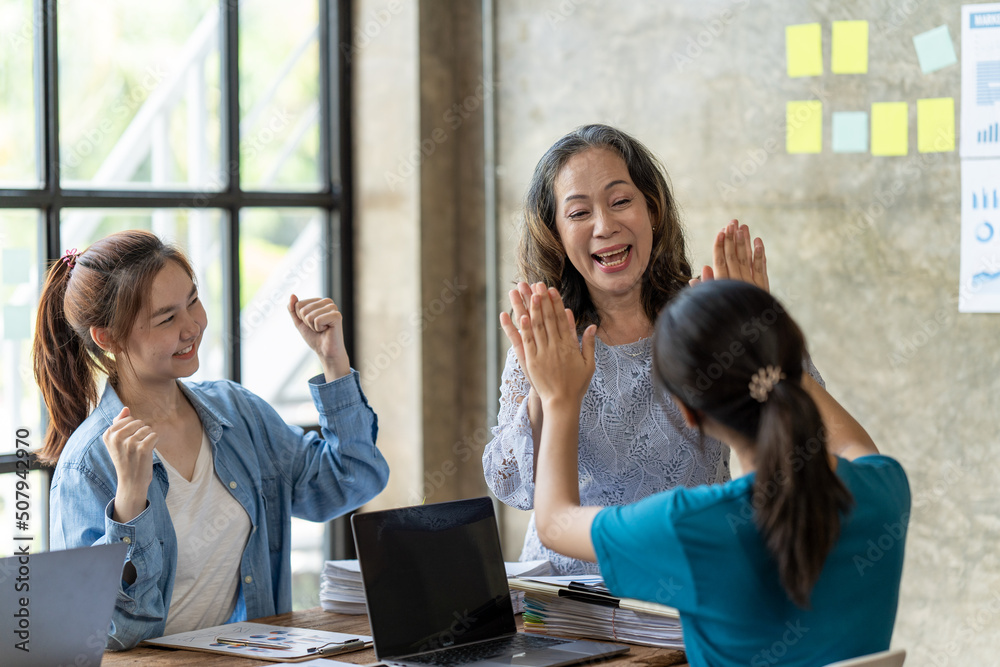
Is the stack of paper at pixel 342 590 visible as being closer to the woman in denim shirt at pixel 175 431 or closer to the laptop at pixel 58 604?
the woman in denim shirt at pixel 175 431

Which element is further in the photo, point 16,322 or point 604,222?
point 16,322

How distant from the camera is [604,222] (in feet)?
7.20

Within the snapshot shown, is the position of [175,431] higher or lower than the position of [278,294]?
lower

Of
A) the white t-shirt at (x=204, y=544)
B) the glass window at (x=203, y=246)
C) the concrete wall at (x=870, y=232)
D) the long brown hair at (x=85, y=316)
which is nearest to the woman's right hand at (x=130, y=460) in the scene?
the white t-shirt at (x=204, y=544)

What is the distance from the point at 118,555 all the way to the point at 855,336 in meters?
2.28

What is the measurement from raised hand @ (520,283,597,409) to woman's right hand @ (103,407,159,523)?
712 mm

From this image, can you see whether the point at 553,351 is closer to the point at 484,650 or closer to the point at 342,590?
the point at 484,650

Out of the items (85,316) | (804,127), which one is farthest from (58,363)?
(804,127)

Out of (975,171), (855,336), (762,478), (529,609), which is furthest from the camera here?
(855,336)

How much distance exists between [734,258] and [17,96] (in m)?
2.43

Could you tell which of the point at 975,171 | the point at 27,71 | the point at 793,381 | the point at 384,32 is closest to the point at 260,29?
the point at 384,32

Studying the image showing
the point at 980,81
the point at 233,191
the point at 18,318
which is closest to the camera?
the point at 980,81

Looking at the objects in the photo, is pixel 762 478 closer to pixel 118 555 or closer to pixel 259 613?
pixel 118 555

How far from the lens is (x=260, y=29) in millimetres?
3936
